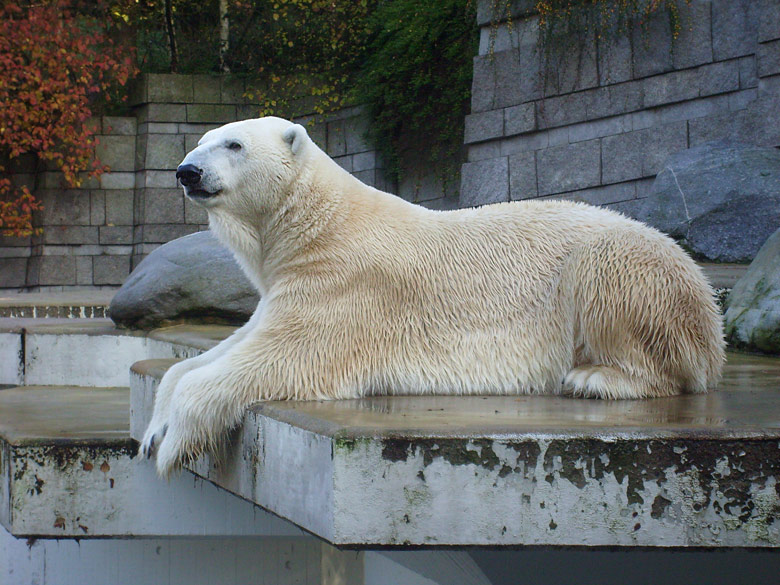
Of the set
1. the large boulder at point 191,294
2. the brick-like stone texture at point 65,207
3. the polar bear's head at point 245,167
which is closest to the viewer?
the polar bear's head at point 245,167

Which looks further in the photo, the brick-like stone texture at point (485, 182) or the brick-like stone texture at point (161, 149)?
the brick-like stone texture at point (161, 149)

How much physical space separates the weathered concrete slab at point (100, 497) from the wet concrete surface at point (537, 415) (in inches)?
35.1

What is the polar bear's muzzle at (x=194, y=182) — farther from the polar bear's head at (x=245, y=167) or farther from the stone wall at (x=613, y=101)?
the stone wall at (x=613, y=101)

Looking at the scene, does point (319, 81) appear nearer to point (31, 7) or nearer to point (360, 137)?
point (360, 137)

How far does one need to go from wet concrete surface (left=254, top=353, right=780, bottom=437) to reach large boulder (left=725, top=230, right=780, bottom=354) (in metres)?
1.61

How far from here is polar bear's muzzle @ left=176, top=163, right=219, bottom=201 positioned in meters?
2.77

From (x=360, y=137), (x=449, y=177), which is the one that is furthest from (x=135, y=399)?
(x=360, y=137)

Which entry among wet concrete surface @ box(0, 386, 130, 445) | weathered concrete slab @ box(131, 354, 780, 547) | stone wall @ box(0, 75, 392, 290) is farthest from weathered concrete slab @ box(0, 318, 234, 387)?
stone wall @ box(0, 75, 392, 290)

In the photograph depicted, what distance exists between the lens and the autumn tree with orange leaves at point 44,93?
11656mm

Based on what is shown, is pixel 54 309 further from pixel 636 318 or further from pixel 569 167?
pixel 636 318

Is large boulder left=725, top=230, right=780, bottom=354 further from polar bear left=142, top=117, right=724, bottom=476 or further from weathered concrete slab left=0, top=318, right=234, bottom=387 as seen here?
weathered concrete slab left=0, top=318, right=234, bottom=387

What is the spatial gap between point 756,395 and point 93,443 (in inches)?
86.7

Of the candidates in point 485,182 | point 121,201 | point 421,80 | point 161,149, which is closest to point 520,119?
point 485,182

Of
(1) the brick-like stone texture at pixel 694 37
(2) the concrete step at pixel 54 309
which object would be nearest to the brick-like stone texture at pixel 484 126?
(1) the brick-like stone texture at pixel 694 37
